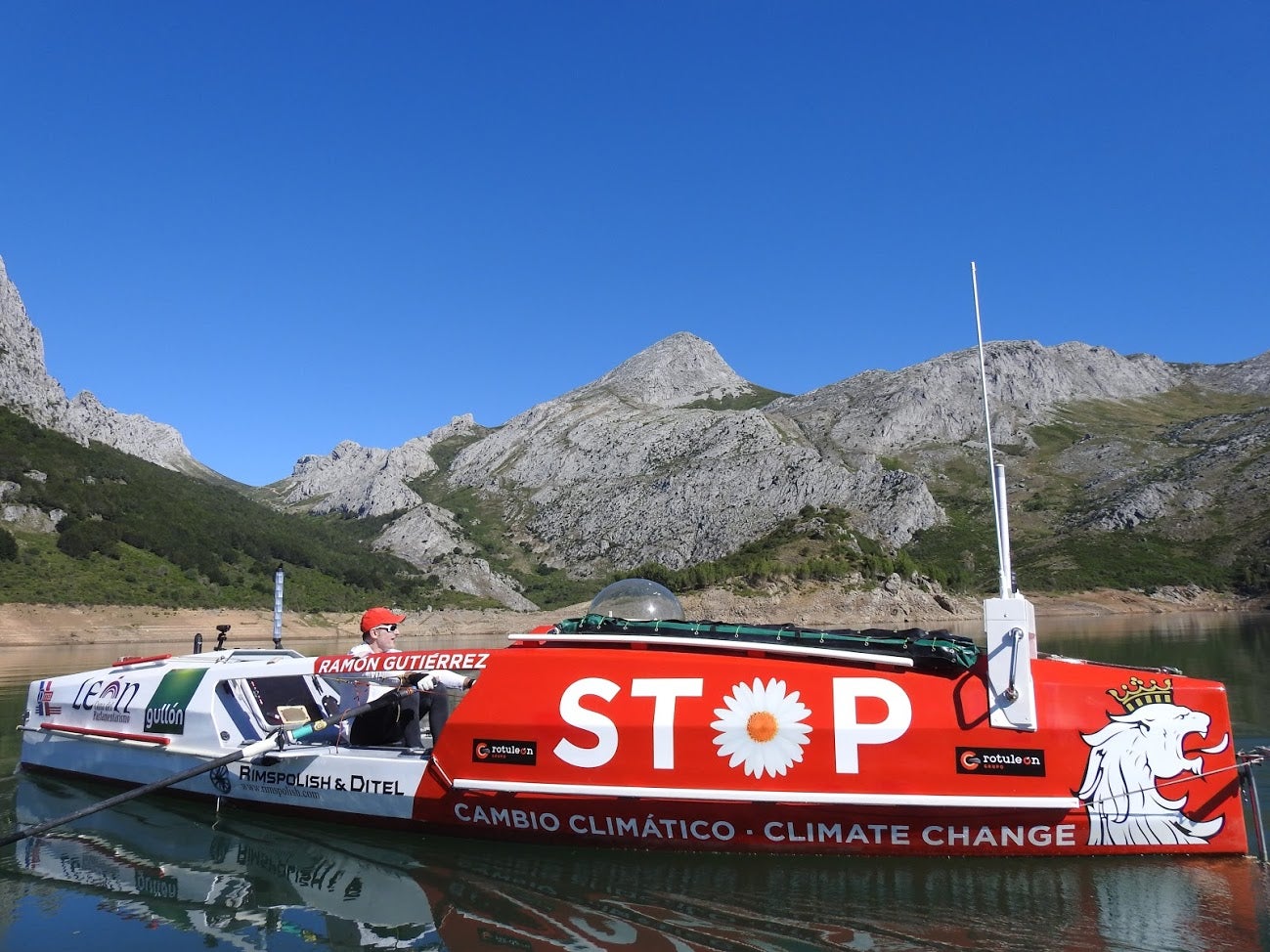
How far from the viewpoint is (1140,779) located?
868 cm

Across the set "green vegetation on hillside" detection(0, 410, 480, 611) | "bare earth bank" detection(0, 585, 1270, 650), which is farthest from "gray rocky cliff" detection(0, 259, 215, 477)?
"bare earth bank" detection(0, 585, 1270, 650)

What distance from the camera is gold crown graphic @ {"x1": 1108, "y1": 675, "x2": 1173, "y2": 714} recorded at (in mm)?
8836

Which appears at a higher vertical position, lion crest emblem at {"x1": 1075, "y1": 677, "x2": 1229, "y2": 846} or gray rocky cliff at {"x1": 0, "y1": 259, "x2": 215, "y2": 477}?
gray rocky cliff at {"x1": 0, "y1": 259, "x2": 215, "y2": 477}

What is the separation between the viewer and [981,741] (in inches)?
344

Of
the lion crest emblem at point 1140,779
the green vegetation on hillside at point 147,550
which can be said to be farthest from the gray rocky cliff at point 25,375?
the lion crest emblem at point 1140,779

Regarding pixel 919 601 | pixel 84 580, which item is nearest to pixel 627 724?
pixel 84 580

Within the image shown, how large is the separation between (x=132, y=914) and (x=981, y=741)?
8.86m

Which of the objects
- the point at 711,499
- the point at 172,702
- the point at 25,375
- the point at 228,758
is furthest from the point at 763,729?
the point at 711,499

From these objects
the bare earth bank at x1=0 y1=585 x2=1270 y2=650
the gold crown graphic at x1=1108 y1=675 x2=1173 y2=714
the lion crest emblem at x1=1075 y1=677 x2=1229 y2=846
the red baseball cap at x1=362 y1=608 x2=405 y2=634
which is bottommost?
the lion crest emblem at x1=1075 y1=677 x2=1229 y2=846

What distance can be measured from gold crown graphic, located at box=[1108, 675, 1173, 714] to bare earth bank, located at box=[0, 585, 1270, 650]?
50.1m

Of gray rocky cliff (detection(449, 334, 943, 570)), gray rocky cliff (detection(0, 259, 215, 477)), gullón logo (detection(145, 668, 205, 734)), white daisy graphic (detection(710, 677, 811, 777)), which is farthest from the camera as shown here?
gray rocky cliff (detection(449, 334, 943, 570))

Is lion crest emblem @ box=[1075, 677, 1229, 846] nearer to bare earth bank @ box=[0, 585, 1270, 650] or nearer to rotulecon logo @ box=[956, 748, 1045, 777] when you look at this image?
rotulecon logo @ box=[956, 748, 1045, 777]

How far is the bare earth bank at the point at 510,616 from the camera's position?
218 feet

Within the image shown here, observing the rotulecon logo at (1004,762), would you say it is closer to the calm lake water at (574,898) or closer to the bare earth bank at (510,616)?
the calm lake water at (574,898)
